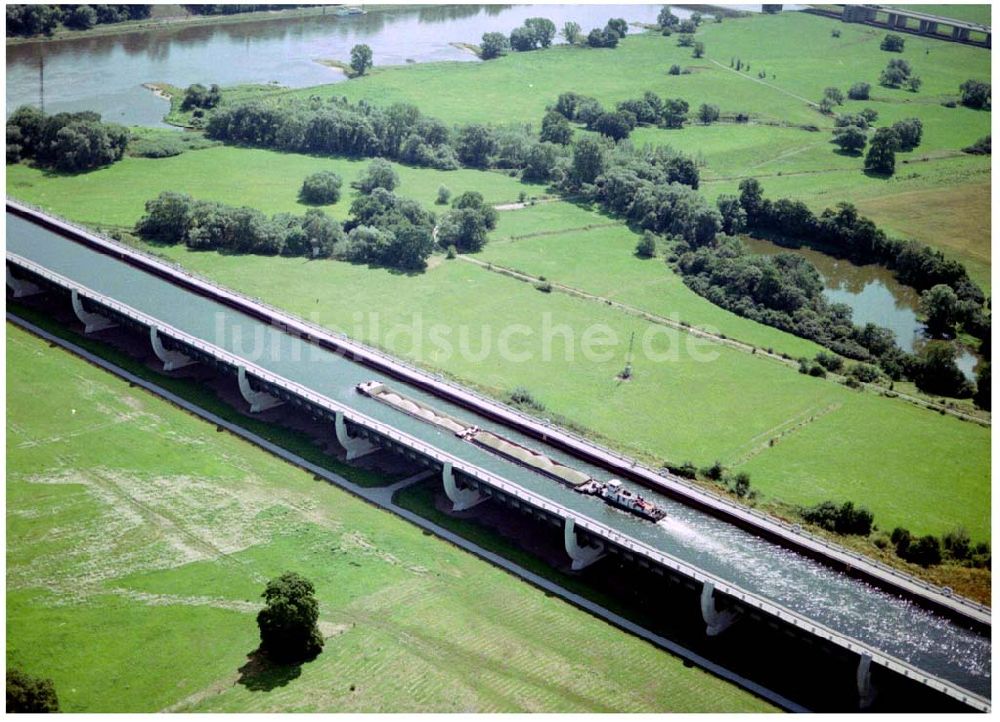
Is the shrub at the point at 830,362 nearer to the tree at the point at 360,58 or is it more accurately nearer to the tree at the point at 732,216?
the tree at the point at 732,216

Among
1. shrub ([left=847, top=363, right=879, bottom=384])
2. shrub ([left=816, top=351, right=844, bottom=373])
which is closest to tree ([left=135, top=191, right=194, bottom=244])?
shrub ([left=816, top=351, right=844, bottom=373])

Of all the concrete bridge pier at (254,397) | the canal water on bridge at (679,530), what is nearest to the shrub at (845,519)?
the canal water on bridge at (679,530)

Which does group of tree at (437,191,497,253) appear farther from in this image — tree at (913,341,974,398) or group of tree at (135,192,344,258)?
tree at (913,341,974,398)

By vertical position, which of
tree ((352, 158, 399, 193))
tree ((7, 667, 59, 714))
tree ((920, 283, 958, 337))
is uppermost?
tree ((352, 158, 399, 193))

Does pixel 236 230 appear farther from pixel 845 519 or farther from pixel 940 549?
pixel 940 549

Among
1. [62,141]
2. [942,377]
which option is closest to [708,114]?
[942,377]

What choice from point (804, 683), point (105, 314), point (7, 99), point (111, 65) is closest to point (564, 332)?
point (105, 314)

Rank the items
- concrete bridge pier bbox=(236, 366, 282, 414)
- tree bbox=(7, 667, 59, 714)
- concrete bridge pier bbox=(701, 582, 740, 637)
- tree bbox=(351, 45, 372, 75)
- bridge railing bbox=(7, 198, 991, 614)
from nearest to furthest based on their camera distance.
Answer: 1. tree bbox=(7, 667, 59, 714)
2. concrete bridge pier bbox=(701, 582, 740, 637)
3. bridge railing bbox=(7, 198, 991, 614)
4. concrete bridge pier bbox=(236, 366, 282, 414)
5. tree bbox=(351, 45, 372, 75)
